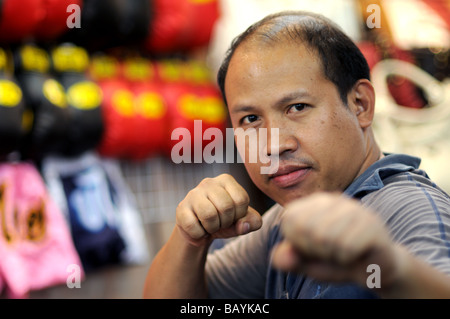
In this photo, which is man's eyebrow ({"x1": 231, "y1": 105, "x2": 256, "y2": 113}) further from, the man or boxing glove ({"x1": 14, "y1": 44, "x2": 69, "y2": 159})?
boxing glove ({"x1": 14, "y1": 44, "x2": 69, "y2": 159})

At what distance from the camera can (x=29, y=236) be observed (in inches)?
66.1

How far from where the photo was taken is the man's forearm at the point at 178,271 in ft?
2.95

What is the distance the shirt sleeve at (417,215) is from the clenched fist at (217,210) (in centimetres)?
18

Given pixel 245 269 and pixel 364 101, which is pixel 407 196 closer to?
pixel 364 101

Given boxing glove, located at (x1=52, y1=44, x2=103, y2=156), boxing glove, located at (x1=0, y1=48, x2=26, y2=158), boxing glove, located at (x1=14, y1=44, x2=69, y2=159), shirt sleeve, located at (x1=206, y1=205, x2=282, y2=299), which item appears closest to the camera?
shirt sleeve, located at (x1=206, y1=205, x2=282, y2=299)

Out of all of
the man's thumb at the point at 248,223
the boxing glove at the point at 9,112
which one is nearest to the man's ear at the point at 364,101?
the man's thumb at the point at 248,223

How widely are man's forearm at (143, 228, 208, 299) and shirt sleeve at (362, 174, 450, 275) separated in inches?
13.6

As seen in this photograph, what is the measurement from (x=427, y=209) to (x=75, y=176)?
62.1 inches

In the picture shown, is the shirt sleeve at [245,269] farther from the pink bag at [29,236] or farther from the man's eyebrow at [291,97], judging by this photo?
the pink bag at [29,236]

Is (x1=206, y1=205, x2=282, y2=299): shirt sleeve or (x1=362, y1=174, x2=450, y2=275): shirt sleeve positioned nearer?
(x1=362, y1=174, x2=450, y2=275): shirt sleeve

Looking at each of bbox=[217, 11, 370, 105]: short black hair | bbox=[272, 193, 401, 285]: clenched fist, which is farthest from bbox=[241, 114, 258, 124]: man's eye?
bbox=[272, 193, 401, 285]: clenched fist

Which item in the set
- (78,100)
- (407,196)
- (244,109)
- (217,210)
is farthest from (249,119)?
(78,100)

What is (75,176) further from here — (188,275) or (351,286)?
(351,286)

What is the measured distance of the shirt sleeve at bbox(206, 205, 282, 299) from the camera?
972mm
